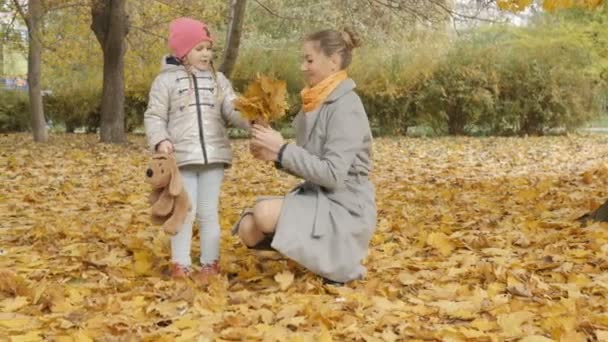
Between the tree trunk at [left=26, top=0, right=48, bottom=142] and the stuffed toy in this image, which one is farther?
the tree trunk at [left=26, top=0, right=48, bottom=142]

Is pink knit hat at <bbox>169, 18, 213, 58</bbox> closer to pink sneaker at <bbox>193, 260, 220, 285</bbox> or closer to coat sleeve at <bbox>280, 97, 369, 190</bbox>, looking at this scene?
coat sleeve at <bbox>280, 97, 369, 190</bbox>

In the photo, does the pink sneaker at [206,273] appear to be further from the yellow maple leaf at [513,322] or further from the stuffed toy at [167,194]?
the yellow maple leaf at [513,322]

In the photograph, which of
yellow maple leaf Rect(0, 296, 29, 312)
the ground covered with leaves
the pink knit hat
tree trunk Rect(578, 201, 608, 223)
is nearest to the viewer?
the ground covered with leaves

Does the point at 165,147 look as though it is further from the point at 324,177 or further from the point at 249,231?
the point at 324,177

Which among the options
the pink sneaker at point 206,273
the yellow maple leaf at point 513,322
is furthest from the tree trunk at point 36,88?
the yellow maple leaf at point 513,322

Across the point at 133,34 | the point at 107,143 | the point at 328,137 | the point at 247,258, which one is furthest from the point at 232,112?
the point at 133,34

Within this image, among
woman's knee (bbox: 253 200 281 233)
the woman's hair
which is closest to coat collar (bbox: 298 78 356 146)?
the woman's hair

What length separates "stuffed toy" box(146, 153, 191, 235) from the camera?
12.5 ft

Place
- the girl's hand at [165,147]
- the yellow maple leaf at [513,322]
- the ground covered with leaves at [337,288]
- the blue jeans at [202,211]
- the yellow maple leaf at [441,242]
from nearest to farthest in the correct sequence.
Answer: the yellow maple leaf at [513,322], the ground covered with leaves at [337,288], the girl's hand at [165,147], the blue jeans at [202,211], the yellow maple leaf at [441,242]

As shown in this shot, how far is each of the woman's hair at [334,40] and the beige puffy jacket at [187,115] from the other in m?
0.51

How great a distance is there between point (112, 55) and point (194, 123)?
431 inches

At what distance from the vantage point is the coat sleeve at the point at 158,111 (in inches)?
156

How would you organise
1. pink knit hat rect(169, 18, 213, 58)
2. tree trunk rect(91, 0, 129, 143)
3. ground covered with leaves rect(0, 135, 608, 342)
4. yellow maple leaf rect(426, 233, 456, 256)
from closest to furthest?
ground covered with leaves rect(0, 135, 608, 342), pink knit hat rect(169, 18, 213, 58), yellow maple leaf rect(426, 233, 456, 256), tree trunk rect(91, 0, 129, 143)

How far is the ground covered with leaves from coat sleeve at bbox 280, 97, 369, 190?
0.50m
